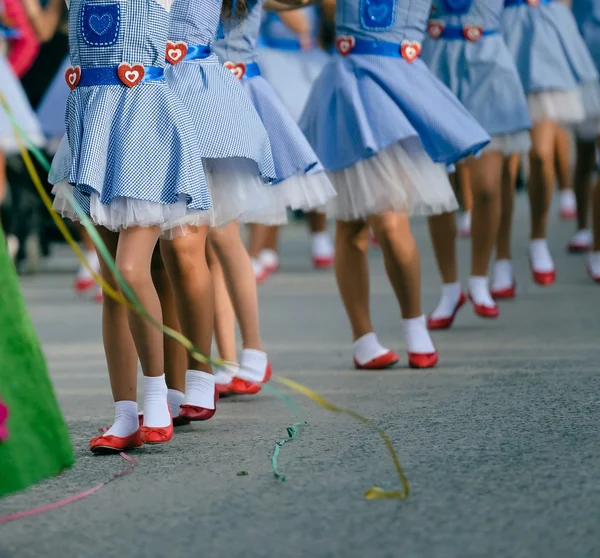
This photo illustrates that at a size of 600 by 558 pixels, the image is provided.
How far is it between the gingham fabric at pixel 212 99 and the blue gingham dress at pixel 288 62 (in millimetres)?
3759

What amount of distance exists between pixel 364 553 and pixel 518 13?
191 inches

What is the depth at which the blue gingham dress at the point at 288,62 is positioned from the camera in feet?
26.6

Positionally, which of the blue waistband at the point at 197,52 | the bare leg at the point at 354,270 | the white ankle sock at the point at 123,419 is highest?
the blue waistband at the point at 197,52

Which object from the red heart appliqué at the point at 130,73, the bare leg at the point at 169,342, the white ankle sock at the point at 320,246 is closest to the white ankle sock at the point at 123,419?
the bare leg at the point at 169,342

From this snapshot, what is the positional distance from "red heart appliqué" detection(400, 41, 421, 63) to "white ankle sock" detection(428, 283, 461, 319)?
141cm

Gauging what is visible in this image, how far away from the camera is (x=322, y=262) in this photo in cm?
944

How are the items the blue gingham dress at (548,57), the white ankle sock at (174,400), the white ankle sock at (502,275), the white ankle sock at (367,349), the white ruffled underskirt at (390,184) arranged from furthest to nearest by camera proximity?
the white ankle sock at (502,275) < the blue gingham dress at (548,57) < the white ankle sock at (367,349) < the white ruffled underskirt at (390,184) < the white ankle sock at (174,400)

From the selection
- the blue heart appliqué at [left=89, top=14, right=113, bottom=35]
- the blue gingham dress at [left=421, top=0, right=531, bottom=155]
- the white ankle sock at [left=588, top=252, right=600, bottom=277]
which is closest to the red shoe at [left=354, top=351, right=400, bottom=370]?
the blue gingham dress at [left=421, top=0, right=531, bottom=155]

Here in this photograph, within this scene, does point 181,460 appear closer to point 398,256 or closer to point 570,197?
→ point 398,256

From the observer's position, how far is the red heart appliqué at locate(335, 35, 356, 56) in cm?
503

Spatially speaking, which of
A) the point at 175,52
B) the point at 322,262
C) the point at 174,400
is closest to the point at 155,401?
the point at 174,400

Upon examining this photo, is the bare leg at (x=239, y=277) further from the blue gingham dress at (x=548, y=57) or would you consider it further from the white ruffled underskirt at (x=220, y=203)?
the blue gingham dress at (x=548, y=57)

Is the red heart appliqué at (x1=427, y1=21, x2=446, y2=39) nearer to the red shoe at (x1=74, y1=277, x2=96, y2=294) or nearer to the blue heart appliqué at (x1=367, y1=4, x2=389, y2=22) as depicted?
the blue heart appliqué at (x1=367, y1=4, x2=389, y2=22)

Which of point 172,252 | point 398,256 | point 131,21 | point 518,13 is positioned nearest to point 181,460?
point 172,252
